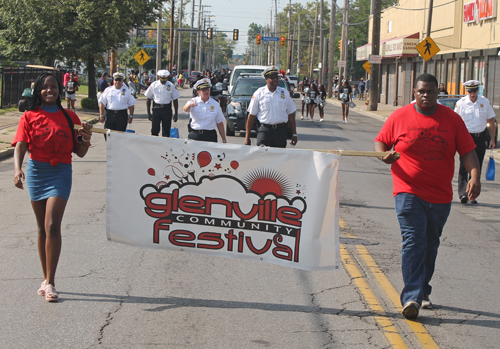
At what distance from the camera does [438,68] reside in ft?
120

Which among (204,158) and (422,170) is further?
(204,158)

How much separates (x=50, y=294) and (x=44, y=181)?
3.12 ft

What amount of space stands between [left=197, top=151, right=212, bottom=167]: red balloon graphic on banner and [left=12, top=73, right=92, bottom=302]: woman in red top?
1127 mm

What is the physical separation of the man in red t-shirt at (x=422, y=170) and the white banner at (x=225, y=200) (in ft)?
1.84

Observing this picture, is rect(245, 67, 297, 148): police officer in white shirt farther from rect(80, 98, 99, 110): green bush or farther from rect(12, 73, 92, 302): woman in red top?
rect(80, 98, 99, 110): green bush

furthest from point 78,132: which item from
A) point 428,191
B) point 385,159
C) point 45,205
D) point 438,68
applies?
point 438,68

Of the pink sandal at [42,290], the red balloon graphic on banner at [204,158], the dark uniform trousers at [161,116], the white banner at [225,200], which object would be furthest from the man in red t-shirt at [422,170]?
the dark uniform trousers at [161,116]

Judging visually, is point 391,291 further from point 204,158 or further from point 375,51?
point 375,51

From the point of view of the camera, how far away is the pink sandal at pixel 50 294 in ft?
17.3

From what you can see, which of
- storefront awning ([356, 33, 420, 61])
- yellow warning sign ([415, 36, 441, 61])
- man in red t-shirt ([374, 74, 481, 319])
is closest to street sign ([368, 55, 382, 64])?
storefront awning ([356, 33, 420, 61])

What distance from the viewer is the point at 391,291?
5.82m

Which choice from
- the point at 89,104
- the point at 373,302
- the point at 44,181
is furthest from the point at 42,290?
the point at 89,104

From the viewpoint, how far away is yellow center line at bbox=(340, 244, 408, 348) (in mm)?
4664

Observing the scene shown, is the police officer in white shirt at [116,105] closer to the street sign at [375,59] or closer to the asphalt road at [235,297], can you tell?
the asphalt road at [235,297]
